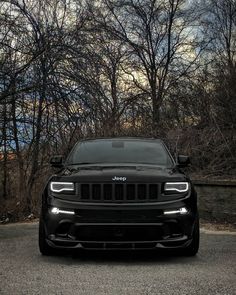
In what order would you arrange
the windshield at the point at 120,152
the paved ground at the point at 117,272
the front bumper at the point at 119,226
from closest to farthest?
1. the paved ground at the point at 117,272
2. the front bumper at the point at 119,226
3. the windshield at the point at 120,152

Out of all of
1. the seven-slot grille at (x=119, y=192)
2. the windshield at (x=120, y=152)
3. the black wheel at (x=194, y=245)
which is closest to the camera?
the seven-slot grille at (x=119, y=192)

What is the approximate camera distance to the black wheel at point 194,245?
307 inches

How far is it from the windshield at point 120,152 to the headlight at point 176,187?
901 mm

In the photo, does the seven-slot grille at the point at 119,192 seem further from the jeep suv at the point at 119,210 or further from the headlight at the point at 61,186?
the headlight at the point at 61,186

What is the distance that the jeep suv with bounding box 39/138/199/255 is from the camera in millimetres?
7418

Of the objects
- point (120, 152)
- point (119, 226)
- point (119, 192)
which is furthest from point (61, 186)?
point (120, 152)

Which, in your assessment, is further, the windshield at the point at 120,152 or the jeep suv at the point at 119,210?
the windshield at the point at 120,152

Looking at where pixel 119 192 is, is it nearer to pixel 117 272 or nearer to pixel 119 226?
pixel 119 226

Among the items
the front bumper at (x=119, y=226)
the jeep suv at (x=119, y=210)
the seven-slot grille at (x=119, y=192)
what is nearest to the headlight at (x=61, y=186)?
the jeep suv at (x=119, y=210)

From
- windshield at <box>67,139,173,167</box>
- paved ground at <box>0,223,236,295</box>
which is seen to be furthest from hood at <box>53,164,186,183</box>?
paved ground at <box>0,223,236,295</box>

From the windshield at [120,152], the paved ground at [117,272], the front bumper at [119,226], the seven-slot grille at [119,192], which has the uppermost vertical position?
the windshield at [120,152]

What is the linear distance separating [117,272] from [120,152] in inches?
101

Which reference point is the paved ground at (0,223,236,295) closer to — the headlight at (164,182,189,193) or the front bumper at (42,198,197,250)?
the front bumper at (42,198,197,250)

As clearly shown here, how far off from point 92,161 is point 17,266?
212 centimetres
